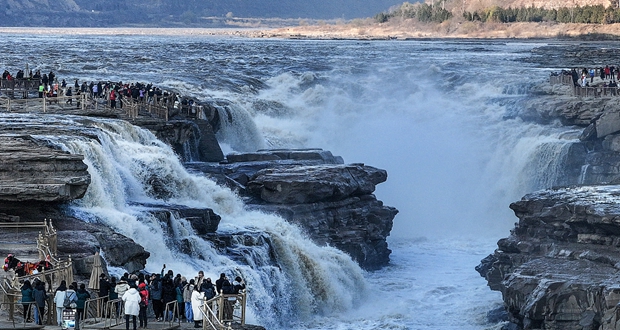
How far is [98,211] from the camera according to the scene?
37844 millimetres

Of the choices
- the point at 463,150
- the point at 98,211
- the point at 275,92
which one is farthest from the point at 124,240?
the point at 275,92

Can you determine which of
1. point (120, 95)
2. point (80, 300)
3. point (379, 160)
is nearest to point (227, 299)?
point (80, 300)

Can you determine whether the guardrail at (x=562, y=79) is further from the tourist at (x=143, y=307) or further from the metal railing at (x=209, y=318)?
the tourist at (x=143, y=307)

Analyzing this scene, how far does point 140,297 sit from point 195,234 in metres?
12.7

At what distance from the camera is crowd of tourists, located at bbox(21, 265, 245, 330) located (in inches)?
1031

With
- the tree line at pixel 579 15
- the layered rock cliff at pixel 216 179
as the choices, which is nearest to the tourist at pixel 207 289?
the layered rock cliff at pixel 216 179

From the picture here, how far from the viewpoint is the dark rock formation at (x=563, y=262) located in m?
34.2

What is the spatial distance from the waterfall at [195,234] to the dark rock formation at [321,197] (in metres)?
1.20

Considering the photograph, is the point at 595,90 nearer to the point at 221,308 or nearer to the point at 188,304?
the point at 188,304

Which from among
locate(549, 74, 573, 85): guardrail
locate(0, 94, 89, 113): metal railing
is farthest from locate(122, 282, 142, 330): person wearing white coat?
locate(549, 74, 573, 85): guardrail

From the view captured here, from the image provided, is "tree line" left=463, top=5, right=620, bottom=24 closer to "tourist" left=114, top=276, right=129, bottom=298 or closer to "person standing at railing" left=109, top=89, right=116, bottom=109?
"person standing at railing" left=109, top=89, right=116, bottom=109

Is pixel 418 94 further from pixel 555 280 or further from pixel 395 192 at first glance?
pixel 555 280

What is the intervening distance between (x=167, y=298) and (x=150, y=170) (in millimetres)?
15401

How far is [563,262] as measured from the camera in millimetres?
37250
